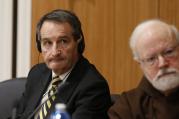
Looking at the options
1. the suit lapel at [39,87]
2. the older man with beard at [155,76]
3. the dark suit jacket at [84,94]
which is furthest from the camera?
the suit lapel at [39,87]

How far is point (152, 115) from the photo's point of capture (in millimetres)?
1811

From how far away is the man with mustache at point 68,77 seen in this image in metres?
1.94

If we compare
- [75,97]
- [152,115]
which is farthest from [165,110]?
[75,97]

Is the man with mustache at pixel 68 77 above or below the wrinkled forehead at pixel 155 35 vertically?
below

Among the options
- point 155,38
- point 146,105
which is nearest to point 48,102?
point 146,105

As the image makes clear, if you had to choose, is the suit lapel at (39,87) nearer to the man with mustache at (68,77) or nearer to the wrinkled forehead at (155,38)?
the man with mustache at (68,77)

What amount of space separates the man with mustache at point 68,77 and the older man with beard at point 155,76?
11 cm

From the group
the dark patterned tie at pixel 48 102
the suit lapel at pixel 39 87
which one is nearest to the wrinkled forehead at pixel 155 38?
the dark patterned tie at pixel 48 102

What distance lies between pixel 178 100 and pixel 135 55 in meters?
0.27

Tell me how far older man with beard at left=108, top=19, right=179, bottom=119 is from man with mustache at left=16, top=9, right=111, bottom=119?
0.36ft

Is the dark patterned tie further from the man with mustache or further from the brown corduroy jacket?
the brown corduroy jacket

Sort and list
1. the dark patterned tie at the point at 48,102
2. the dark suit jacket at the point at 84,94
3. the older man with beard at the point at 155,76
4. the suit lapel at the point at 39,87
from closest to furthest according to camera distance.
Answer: the older man with beard at the point at 155,76
the dark suit jacket at the point at 84,94
the dark patterned tie at the point at 48,102
the suit lapel at the point at 39,87

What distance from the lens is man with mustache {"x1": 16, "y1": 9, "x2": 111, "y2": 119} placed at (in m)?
1.94

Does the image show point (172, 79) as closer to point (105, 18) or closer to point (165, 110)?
point (165, 110)
